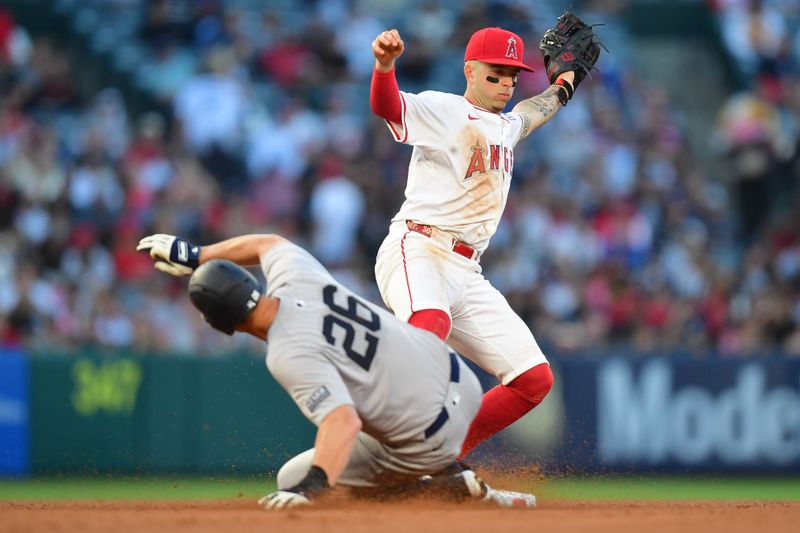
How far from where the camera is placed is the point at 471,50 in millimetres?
7434

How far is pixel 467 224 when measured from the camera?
7234 mm

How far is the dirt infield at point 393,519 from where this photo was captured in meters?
5.45

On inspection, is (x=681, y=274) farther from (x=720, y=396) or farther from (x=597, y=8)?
(x=597, y=8)

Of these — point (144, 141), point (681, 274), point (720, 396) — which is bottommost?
point (720, 396)

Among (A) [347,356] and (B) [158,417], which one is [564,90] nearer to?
(A) [347,356]

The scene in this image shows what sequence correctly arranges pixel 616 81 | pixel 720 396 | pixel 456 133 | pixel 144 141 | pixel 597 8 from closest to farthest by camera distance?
pixel 456 133
pixel 720 396
pixel 144 141
pixel 616 81
pixel 597 8

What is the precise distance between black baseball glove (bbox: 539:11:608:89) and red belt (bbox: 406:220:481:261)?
1.54 metres

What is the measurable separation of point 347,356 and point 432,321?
1083 millimetres

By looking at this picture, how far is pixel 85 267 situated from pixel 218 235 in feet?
4.40

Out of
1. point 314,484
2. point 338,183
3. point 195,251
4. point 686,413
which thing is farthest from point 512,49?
point 338,183

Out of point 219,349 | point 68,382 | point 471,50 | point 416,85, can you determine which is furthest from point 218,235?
point 471,50

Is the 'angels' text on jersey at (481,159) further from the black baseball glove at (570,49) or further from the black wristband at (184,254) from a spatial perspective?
the black wristband at (184,254)

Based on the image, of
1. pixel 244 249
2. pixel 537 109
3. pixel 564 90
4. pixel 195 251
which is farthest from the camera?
pixel 564 90

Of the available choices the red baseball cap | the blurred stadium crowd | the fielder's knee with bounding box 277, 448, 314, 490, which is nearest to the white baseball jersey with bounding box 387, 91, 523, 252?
the red baseball cap
